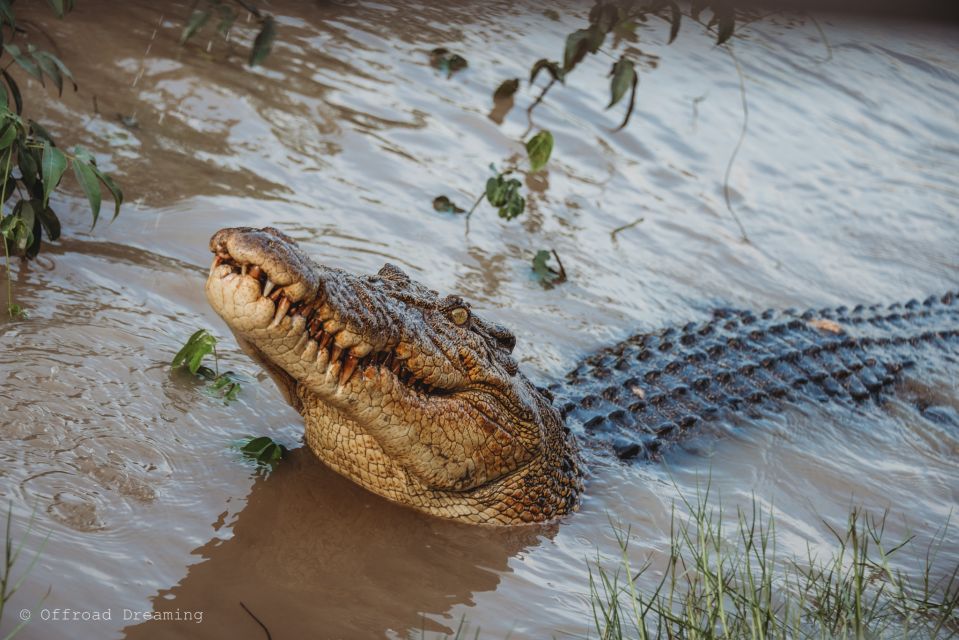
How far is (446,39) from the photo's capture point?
8.55 meters

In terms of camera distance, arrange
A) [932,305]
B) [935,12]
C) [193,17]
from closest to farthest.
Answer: [193,17]
[932,305]
[935,12]

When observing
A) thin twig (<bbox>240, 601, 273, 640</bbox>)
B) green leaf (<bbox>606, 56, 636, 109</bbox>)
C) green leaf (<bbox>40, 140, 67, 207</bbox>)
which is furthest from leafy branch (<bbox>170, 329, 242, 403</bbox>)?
green leaf (<bbox>606, 56, 636, 109</bbox>)

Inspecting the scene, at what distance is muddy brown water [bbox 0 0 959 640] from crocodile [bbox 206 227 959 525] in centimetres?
15

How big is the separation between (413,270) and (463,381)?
2.12m

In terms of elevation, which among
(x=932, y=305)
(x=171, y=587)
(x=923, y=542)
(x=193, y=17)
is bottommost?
(x=171, y=587)

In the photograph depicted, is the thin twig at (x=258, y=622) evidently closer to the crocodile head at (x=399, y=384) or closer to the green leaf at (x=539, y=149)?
the crocodile head at (x=399, y=384)

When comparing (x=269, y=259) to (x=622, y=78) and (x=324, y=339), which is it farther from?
(x=622, y=78)

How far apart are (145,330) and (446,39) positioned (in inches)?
210

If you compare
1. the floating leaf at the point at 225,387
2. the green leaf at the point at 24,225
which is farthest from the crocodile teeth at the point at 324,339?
the green leaf at the point at 24,225

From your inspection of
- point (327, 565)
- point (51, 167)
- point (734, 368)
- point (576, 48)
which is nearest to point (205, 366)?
point (51, 167)

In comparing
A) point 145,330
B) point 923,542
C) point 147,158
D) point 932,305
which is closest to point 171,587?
point 145,330

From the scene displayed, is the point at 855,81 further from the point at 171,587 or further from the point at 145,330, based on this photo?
the point at 171,587

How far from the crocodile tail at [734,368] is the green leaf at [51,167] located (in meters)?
2.28

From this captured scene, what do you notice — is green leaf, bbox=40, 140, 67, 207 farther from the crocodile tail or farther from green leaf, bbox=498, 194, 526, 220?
green leaf, bbox=498, 194, 526, 220
